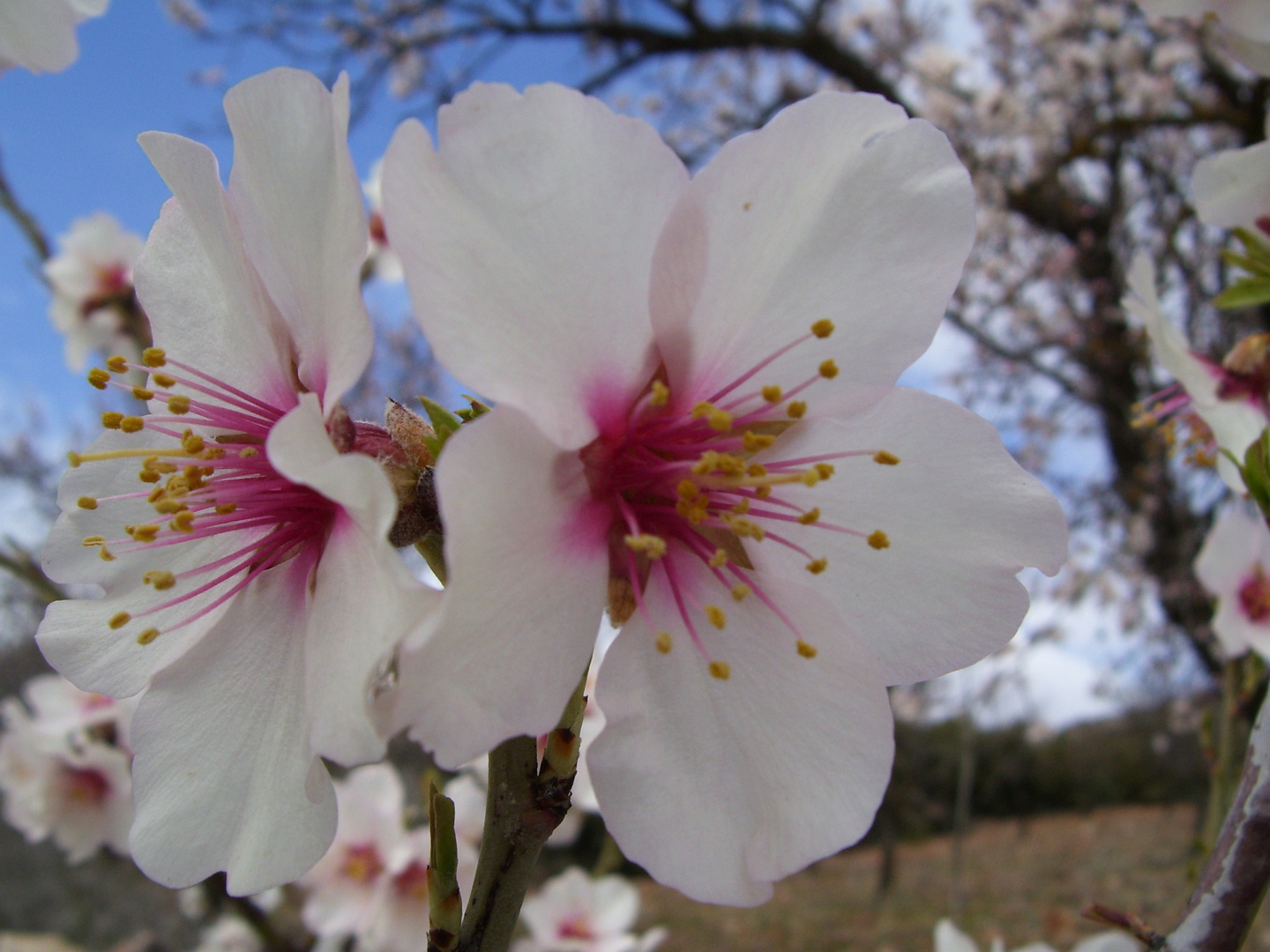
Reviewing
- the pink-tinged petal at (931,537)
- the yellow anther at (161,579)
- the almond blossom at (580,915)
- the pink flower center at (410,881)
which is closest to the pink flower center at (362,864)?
the pink flower center at (410,881)

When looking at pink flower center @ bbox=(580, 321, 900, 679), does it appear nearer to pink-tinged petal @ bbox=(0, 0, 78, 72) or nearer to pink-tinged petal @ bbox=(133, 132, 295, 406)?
pink-tinged petal @ bbox=(133, 132, 295, 406)

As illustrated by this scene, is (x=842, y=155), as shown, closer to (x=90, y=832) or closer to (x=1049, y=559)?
(x=1049, y=559)

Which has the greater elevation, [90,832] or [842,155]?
[842,155]

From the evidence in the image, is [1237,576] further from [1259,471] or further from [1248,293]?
[1259,471]

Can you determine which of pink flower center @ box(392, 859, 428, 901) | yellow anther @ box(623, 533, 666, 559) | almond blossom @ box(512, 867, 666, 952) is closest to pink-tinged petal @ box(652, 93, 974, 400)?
yellow anther @ box(623, 533, 666, 559)

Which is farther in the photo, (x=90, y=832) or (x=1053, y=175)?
(x=1053, y=175)

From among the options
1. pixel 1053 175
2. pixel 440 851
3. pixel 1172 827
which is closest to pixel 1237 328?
pixel 1053 175
